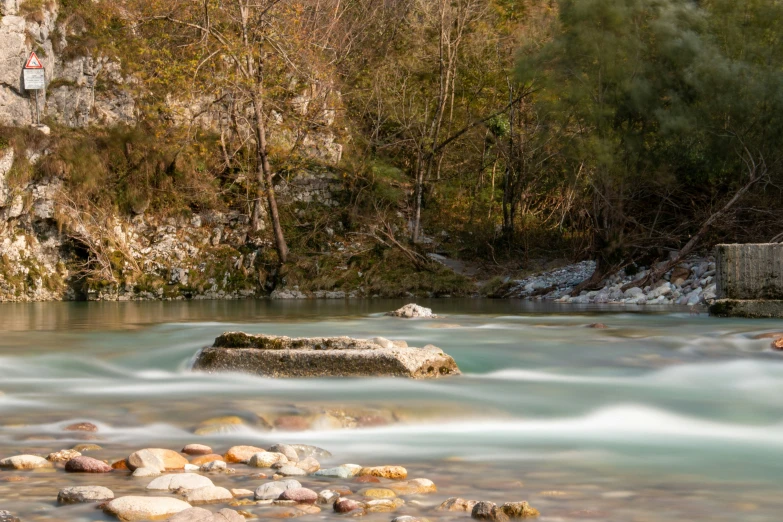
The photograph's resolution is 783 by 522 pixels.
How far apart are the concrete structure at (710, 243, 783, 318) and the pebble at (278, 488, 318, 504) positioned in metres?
9.39

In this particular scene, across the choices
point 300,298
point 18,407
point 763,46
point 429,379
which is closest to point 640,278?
point 763,46

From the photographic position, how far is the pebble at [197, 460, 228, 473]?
4102mm

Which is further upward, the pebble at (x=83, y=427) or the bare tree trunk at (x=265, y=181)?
the bare tree trunk at (x=265, y=181)

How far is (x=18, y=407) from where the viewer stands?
5750mm

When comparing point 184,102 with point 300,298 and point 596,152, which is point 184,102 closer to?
point 300,298

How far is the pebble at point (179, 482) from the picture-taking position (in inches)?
144

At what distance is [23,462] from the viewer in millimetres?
4062

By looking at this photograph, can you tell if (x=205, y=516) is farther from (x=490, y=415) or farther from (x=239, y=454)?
(x=490, y=415)

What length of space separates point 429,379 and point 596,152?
11.3m

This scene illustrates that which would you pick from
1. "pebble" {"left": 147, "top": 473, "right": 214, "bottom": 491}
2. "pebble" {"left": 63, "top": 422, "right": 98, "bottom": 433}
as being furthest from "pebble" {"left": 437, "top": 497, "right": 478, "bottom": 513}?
"pebble" {"left": 63, "top": 422, "right": 98, "bottom": 433}

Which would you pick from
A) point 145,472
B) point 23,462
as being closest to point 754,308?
point 145,472

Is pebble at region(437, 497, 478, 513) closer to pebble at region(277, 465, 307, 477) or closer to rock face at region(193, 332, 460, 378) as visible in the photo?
pebble at region(277, 465, 307, 477)

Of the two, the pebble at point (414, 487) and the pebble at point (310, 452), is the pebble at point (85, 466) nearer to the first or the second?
the pebble at point (310, 452)

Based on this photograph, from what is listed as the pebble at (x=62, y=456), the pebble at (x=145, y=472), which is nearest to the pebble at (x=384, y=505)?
the pebble at (x=145, y=472)
